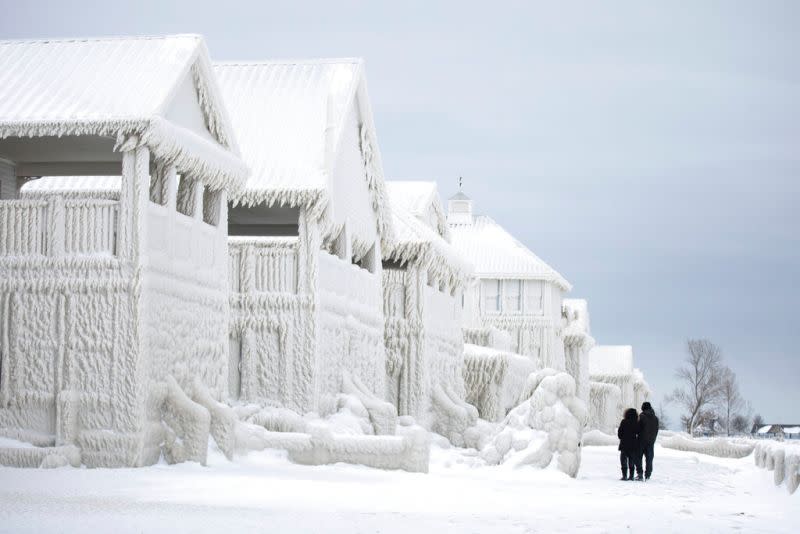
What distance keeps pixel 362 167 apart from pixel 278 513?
1853cm

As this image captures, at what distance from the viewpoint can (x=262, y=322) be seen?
2825cm

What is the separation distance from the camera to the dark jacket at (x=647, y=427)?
26.8 m

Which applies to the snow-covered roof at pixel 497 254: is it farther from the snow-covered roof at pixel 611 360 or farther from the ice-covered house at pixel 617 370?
the snow-covered roof at pixel 611 360

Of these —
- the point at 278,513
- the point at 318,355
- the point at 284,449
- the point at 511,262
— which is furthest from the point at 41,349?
the point at 511,262

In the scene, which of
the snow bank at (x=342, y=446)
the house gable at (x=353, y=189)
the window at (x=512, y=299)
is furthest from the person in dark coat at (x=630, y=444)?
the window at (x=512, y=299)

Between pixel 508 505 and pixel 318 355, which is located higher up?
pixel 318 355

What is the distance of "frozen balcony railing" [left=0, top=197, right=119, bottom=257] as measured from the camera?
2083 centimetres

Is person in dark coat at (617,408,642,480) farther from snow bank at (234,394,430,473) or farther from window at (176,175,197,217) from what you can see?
window at (176,175,197,217)

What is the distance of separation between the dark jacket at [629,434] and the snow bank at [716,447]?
86.8 feet

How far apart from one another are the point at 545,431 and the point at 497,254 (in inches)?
1214

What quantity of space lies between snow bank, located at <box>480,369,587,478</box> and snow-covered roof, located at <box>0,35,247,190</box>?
26.0ft

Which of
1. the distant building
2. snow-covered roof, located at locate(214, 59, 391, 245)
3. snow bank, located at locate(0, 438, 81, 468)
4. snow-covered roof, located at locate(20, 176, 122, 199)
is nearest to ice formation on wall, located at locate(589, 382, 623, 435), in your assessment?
snow-covered roof, located at locate(214, 59, 391, 245)

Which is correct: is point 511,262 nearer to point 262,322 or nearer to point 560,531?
point 262,322

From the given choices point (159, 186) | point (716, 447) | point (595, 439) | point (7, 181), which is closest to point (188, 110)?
point (159, 186)
